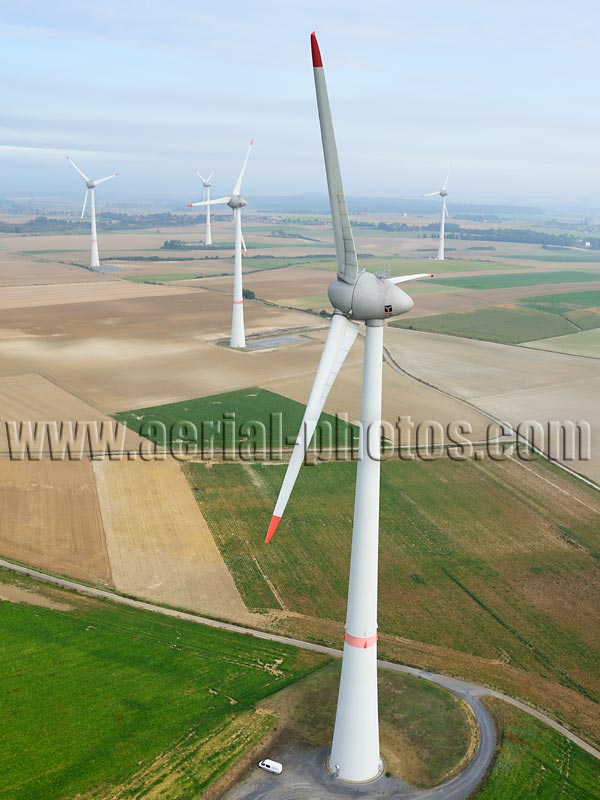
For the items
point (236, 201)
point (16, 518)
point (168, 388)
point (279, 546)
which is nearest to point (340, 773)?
point (279, 546)

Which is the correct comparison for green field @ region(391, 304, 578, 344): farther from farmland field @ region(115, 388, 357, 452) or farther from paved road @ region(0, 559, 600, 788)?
paved road @ region(0, 559, 600, 788)

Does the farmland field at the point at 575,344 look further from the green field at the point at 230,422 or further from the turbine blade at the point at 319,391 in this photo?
the turbine blade at the point at 319,391

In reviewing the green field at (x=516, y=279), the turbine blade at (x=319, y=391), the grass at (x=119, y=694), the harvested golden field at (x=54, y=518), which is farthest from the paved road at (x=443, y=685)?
the green field at (x=516, y=279)

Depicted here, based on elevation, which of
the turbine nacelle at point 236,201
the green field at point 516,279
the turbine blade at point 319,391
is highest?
the turbine nacelle at point 236,201

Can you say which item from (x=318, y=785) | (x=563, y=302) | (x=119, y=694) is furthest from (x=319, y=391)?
(x=563, y=302)

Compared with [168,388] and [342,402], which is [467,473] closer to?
[342,402]

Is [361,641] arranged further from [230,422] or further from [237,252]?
[237,252]

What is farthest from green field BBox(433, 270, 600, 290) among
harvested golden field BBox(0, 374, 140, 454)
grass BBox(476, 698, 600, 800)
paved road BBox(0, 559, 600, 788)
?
grass BBox(476, 698, 600, 800)
